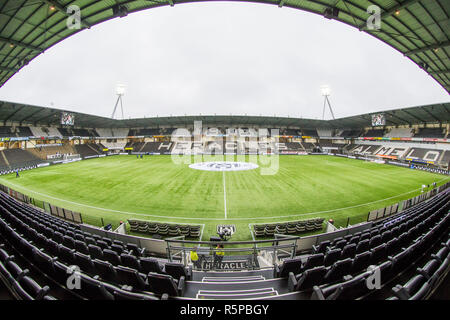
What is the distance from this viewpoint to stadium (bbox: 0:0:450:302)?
13.2 feet

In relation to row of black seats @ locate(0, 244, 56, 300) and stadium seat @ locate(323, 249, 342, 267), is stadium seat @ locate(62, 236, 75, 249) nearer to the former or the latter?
row of black seats @ locate(0, 244, 56, 300)

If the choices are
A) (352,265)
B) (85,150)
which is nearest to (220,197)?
(352,265)

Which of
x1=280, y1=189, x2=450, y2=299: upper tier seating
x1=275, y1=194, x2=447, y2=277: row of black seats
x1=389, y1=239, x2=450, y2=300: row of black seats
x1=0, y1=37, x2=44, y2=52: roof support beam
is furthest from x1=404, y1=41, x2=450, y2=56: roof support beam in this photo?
x1=0, y1=37, x2=44, y2=52: roof support beam

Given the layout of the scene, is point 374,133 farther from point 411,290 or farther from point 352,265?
point 411,290

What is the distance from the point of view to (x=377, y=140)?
170 ft

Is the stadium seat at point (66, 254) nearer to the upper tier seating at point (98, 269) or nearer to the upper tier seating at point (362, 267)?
the upper tier seating at point (98, 269)

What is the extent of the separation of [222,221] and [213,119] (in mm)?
48092

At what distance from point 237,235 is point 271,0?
1556 centimetres

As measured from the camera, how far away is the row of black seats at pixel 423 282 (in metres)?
2.65

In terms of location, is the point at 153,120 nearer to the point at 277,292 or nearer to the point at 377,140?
the point at 277,292

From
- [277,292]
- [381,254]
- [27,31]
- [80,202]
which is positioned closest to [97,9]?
[27,31]

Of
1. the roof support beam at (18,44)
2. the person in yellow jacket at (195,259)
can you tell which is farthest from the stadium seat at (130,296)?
the roof support beam at (18,44)

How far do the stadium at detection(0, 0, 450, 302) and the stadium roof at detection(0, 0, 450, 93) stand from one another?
3.2 inches

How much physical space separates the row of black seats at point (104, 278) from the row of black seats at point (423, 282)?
3978 millimetres
